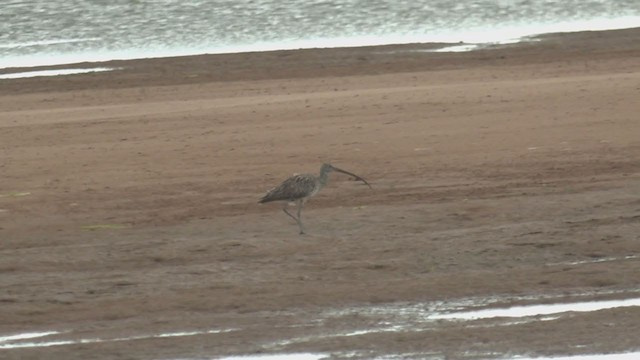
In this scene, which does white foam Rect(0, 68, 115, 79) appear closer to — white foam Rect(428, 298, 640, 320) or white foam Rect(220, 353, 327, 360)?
white foam Rect(428, 298, 640, 320)

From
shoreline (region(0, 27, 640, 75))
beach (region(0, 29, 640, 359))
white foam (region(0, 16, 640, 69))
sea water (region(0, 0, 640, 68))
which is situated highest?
beach (region(0, 29, 640, 359))

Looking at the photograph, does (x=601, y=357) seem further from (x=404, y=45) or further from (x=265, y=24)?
(x=265, y=24)

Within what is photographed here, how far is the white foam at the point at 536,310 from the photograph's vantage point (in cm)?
1052

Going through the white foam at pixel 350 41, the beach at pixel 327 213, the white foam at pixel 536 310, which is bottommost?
the white foam at pixel 350 41

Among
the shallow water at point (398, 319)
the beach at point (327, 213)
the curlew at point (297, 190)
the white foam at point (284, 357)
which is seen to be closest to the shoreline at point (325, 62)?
the beach at point (327, 213)

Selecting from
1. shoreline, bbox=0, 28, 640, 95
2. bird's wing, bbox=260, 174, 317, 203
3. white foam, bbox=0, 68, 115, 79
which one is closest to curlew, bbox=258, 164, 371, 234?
bird's wing, bbox=260, 174, 317, 203

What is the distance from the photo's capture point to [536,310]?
34.9ft

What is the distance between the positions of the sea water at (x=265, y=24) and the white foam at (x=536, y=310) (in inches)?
752

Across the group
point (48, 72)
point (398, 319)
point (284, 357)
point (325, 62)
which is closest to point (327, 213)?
point (398, 319)

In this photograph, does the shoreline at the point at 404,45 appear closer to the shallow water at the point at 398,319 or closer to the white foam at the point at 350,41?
the white foam at the point at 350,41

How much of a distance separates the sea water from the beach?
6724 millimetres

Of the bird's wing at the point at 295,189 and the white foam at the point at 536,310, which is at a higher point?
the white foam at the point at 536,310

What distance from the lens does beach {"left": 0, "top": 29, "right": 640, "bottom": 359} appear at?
1034 centimetres

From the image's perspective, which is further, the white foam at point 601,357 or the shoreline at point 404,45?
the shoreline at point 404,45
